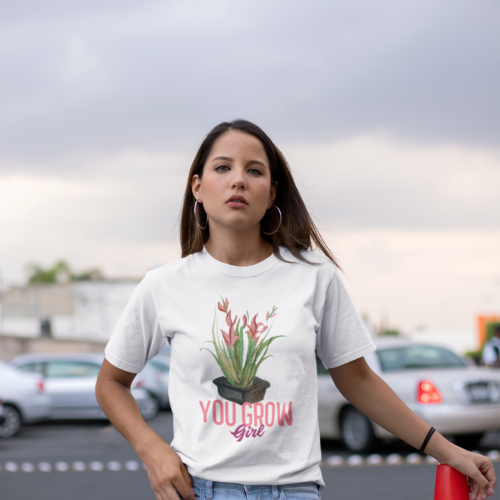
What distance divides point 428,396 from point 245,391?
7170mm

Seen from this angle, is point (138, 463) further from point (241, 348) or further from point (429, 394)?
point (241, 348)

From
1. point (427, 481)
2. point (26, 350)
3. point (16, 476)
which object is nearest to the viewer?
point (427, 481)

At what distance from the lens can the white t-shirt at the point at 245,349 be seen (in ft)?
6.38

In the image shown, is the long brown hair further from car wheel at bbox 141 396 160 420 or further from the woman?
car wheel at bbox 141 396 160 420

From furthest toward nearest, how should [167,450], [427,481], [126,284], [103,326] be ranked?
[126,284] < [103,326] < [427,481] < [167,450]

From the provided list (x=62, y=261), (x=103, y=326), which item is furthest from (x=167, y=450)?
(x=62, y=261)

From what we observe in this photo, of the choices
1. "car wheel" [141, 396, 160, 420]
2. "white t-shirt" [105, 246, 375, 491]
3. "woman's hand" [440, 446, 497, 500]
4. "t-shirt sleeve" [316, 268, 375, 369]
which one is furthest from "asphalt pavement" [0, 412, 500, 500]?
"white t-shirt" [105, 246, 375, 491]

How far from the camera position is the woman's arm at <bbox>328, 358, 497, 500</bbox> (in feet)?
6.97

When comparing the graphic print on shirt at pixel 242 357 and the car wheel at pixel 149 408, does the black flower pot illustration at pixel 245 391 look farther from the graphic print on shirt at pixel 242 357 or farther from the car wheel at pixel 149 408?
the car wheel at pixel 149 408

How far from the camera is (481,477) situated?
2113 millimetres

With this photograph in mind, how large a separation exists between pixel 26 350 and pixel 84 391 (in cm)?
1431

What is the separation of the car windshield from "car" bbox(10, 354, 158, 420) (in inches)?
296

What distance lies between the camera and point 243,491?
192 cm

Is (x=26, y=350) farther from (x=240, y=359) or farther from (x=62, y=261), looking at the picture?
(x=62, y=261)
